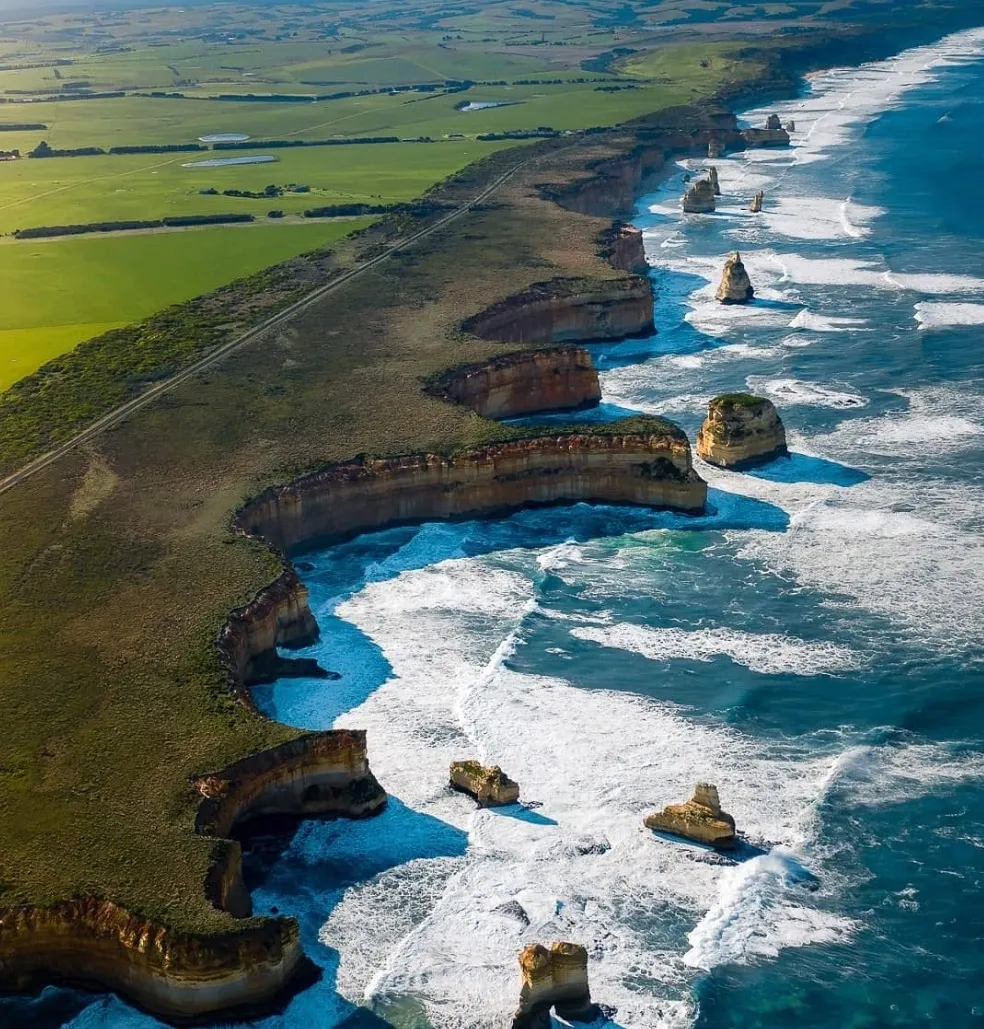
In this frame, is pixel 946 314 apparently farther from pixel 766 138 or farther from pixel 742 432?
pixel 766 138

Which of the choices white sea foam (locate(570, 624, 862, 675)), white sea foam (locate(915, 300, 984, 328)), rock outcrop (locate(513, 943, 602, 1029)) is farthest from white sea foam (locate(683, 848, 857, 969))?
white sea foam (locate(915, 300, 984, 328))

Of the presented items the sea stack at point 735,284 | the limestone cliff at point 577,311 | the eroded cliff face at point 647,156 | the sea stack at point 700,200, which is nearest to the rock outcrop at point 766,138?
the eroded cliff face at point 647,156

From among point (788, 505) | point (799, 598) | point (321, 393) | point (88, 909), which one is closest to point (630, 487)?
point (788, 505)

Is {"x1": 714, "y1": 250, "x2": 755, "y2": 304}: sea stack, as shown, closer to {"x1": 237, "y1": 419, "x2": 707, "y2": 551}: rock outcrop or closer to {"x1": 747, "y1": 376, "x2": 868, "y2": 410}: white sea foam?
{"x1": 747, "y1": 376, "x2": 868, "y2": 410}: white sea foam

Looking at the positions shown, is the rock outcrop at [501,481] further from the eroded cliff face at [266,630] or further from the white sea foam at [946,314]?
the white sea foam at [946,314]

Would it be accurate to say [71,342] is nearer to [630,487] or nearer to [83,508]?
[83,508]
